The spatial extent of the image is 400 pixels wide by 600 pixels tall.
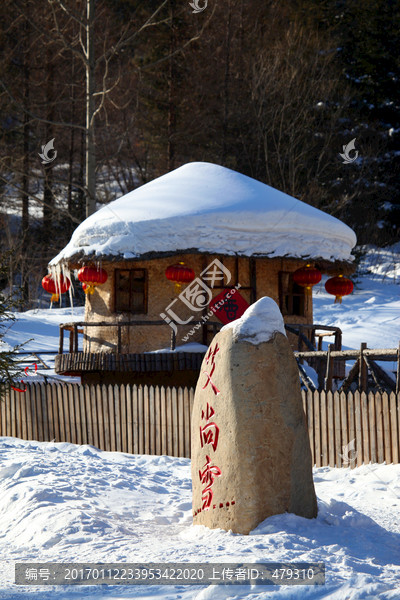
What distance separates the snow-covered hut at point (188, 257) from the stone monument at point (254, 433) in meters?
9.19

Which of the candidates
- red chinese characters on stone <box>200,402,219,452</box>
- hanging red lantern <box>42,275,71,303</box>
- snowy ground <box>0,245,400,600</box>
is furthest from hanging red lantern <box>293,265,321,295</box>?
red chinese characters on stone <box>200,402,219,452</box>

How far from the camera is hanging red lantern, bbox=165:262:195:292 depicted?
16.1 meters

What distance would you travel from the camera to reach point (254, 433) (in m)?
6.53

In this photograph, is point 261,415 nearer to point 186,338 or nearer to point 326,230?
point 186,338

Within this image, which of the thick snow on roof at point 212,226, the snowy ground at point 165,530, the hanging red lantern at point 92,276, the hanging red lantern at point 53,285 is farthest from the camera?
the hanging red lantern at point 53,285

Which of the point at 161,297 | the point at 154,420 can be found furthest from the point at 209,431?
the point at 161,297

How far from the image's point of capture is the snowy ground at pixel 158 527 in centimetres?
538

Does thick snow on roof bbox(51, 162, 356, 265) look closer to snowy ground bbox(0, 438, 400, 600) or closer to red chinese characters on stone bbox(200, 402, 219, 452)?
snowy ground bbox(0, 438, 400, 600)

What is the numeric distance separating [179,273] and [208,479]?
9.50 m

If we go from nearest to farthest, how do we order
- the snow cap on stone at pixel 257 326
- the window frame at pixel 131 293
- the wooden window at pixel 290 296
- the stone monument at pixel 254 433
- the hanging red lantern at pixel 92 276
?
the stone monument at pixel 254 433 → the snow cap on stone at pixel 257 326 → the hanging red lantern at pixel 92 276 → the window frame at pixel 131 293 → the wooden window at pixel 290 296

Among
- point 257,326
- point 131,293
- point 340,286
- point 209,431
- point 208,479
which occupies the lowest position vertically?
point 208,479

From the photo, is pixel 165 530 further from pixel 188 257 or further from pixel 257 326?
pixel 188 257

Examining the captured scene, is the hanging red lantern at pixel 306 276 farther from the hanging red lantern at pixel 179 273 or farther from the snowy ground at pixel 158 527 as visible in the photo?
the snowy ground at pixel 158 527

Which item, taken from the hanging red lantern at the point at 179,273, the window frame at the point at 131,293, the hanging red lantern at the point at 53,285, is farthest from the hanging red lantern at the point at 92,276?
the hanging red lantern at the point at 179,273
